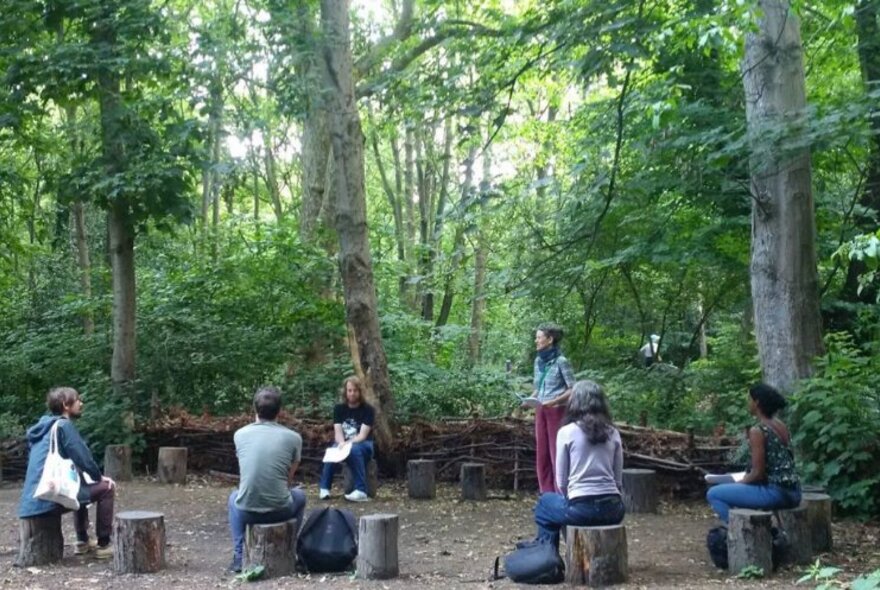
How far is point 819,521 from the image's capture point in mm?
7586

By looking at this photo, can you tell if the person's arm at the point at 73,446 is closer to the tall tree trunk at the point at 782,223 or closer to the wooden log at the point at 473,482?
the wooden log at the point at 473,482

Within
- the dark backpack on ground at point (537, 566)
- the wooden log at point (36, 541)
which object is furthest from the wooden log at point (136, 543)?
the dark backpack on ground at point (537, 566)

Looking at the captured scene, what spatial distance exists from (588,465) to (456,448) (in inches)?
217

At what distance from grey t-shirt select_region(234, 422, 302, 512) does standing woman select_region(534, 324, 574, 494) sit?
8.64ft

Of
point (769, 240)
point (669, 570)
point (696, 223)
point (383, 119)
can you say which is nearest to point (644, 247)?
point (696, 223)

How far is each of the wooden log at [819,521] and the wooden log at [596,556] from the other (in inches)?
75.0

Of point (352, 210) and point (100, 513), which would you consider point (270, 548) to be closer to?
point (100, 513)

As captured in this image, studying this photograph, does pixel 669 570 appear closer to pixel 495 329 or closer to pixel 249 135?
pixel 249 135

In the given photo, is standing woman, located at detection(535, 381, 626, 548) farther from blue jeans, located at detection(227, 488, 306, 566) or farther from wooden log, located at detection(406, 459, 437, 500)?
wooden log, located at detection(406, 459, 437, 500)

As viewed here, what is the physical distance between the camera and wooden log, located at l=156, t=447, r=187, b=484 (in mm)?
12008

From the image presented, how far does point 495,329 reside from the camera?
28.8 meters

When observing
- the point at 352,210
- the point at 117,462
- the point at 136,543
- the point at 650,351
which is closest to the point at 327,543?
the point at 136,543

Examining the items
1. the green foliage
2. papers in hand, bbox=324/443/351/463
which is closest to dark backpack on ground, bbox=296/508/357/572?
papers in hand, bbox=324/443/351/463

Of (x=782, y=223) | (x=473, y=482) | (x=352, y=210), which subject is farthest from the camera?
(x=352, y=210)
